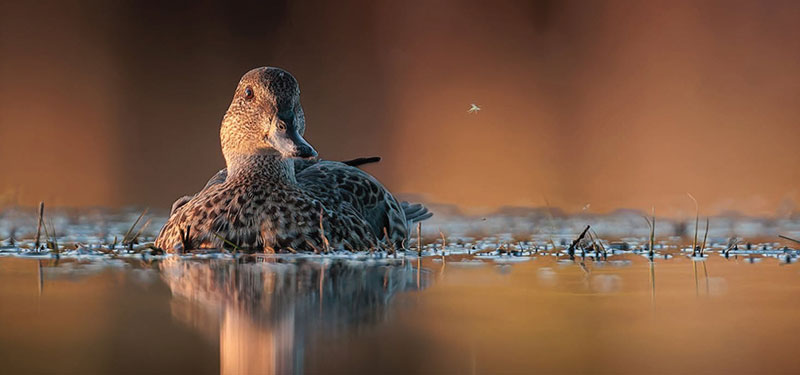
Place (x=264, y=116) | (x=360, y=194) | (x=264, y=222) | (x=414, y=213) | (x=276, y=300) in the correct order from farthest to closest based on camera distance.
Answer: (x=414, y=213) → (x=360, y=194) → (x=264, y=116) → (x=264, y=222) → (x=276, y=300)

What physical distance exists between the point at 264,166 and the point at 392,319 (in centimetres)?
224

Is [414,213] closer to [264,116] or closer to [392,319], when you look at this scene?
[264,116]

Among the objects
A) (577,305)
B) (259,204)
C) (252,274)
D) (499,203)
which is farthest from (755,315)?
(499,203)

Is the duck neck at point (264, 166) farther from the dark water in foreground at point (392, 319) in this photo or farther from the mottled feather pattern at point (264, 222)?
the dark water in foreground at point (392, 319)

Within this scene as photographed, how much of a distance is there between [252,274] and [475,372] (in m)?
1.41

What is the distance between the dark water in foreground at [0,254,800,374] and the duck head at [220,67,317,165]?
40.0 inches

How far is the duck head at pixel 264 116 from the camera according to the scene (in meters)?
3.81

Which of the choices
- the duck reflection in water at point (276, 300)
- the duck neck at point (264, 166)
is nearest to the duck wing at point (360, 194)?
the duck neck at point (264, 166)

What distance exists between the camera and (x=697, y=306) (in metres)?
A: 2.03

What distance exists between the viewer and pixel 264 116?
3904mm

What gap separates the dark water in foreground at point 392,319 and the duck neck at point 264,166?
102 centimetres

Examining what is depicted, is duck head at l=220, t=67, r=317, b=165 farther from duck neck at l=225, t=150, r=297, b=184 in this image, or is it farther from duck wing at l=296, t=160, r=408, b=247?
duck wing at l=296, t=160, r=408, b=247

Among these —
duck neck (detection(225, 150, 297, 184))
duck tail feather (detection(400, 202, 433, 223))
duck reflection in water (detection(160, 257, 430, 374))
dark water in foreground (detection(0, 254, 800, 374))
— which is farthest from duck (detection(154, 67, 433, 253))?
duck tail feather (detection(400, 202, 433, 223))

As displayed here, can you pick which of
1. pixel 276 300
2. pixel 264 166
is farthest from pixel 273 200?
pixel 276 300
